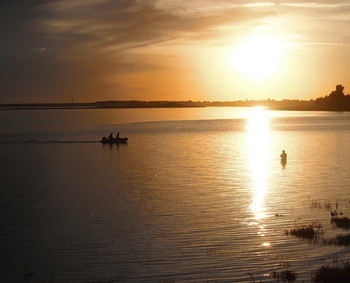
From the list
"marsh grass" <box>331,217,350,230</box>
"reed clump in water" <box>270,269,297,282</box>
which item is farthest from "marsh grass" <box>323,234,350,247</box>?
"reed clump in water" <box>270,269,297,282</box>

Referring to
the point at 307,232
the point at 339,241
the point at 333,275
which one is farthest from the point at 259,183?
the point at 333,275

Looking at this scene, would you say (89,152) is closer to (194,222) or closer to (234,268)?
(194,222)

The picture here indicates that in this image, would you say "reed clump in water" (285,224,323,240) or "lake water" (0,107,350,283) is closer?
"lake water" (0,107,350,283)

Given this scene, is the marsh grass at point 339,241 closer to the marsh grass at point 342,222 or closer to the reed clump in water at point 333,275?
the marsh grass at point 342,222

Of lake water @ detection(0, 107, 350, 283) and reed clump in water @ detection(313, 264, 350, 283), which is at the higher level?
reed clump in water @ detection(313, 264, 350, 283)

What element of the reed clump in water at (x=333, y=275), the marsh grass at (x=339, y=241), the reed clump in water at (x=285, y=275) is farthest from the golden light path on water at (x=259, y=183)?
the reed clump in water at (x=333, y=275)

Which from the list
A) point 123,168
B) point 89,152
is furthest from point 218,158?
point 89,152

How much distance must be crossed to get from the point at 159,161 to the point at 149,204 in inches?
934

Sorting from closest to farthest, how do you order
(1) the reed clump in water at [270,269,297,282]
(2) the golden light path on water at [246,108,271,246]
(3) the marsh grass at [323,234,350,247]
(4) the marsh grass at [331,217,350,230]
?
(1) the reed clump in water at [270,269,297,282] < (3) the marsh grass at [323,234,350,247] < (4) the marsh grass at [331,217,350,230] < (2) the golden light path on water at [246,108,271,246]

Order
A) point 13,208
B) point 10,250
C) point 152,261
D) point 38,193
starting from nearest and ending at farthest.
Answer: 1. point 152,261
2. point 10,250
3. point 13,208
4. point 38,193

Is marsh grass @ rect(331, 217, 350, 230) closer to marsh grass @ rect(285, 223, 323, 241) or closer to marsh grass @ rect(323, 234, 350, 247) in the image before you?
marsh grass @ rect(285, 223, 323, 241)

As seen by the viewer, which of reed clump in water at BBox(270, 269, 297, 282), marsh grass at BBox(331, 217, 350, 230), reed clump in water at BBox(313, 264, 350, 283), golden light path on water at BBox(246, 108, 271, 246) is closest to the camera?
reed clump in water at BBox(313, 264, 350, 283)

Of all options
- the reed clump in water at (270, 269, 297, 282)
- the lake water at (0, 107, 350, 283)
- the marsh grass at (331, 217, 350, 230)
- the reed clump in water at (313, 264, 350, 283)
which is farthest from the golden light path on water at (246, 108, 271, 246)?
the reed clump in water at (313, 264, 350, 283)

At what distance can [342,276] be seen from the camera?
13828 mm
